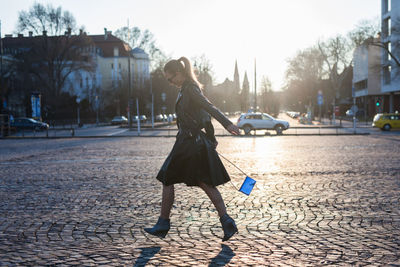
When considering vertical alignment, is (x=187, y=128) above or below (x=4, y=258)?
above

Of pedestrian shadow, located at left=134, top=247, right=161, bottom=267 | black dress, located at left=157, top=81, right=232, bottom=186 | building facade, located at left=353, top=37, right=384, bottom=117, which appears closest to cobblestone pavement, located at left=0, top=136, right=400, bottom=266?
pedestrian shadow, located at left=134, top=247, right=161, bottom=267

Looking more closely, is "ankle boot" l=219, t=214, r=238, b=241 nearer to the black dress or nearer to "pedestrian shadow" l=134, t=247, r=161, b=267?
the black dress

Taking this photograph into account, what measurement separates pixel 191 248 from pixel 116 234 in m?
0.96

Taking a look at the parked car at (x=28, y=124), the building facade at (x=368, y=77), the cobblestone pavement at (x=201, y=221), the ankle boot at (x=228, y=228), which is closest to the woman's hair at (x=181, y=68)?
the ankle boot at (x=228, y=228)

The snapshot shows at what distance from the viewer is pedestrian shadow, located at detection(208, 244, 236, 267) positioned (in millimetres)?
3994

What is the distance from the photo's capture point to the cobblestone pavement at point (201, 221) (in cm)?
418

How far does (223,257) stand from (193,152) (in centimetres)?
104

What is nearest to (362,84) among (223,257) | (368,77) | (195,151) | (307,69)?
(368,77)

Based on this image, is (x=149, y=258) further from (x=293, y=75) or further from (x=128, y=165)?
(x=293, y=75)

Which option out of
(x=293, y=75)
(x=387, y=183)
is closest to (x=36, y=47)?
(x=293, y=75)

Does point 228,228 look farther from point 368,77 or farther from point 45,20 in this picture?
point 368,77

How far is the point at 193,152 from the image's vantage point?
15.1 feet

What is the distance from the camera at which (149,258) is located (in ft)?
13.6

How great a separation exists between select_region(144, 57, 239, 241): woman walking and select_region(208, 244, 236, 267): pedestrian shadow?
0.88 ft
